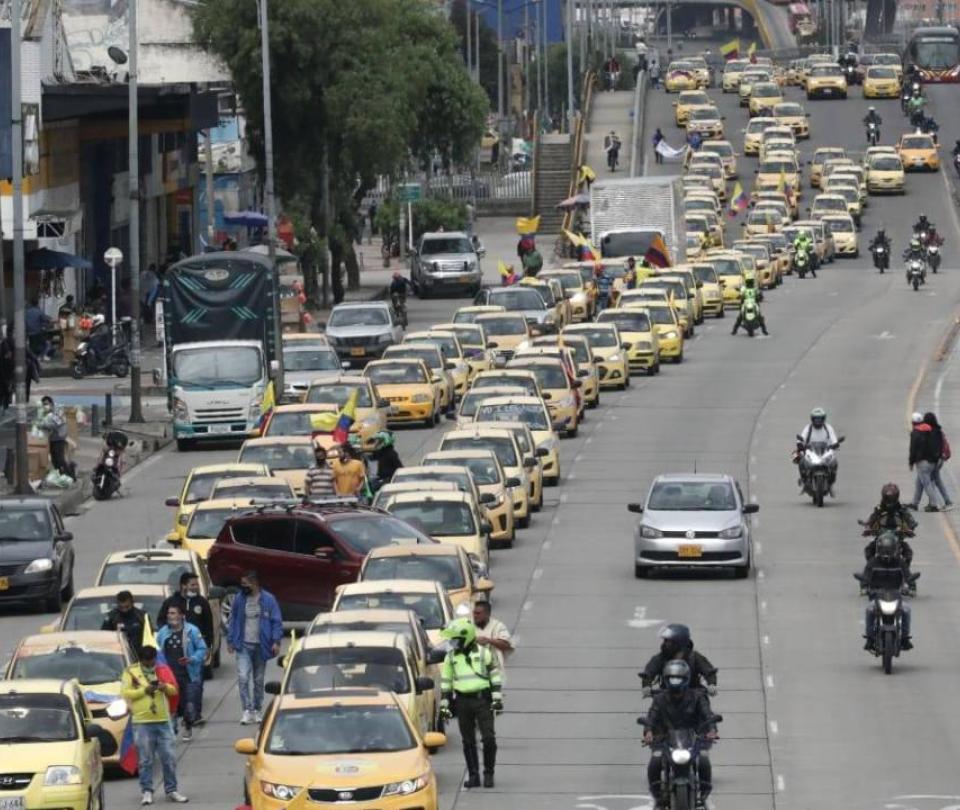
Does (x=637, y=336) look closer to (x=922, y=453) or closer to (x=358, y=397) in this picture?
(x=358, y=397)

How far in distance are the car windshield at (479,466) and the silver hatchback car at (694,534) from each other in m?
3.40

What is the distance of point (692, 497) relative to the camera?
37.4 meters

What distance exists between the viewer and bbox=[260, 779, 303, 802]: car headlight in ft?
67.2

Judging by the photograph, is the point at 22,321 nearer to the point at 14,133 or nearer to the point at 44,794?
the point at 14,133

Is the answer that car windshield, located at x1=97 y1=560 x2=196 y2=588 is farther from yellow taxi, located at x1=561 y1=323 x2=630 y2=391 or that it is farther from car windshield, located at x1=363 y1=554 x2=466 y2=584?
yellow taxi, located at x1=561 y1=323 x2=630 y2=391

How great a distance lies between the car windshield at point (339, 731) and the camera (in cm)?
2117

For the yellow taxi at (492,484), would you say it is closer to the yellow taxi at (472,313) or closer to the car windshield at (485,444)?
the car windshield at (485,444)

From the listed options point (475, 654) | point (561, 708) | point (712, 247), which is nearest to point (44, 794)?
point (475, 654)

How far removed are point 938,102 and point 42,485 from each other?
87.7 metres

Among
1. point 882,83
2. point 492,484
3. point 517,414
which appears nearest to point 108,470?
point 517,414

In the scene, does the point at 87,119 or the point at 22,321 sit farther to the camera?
the point at 87,119

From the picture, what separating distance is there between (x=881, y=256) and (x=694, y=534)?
1878 inches

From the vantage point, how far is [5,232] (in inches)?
2562

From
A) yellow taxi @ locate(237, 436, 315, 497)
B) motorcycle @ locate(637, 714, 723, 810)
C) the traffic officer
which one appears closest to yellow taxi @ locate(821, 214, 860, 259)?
yellow taxi @ locate(237, 436, 315, 497)
